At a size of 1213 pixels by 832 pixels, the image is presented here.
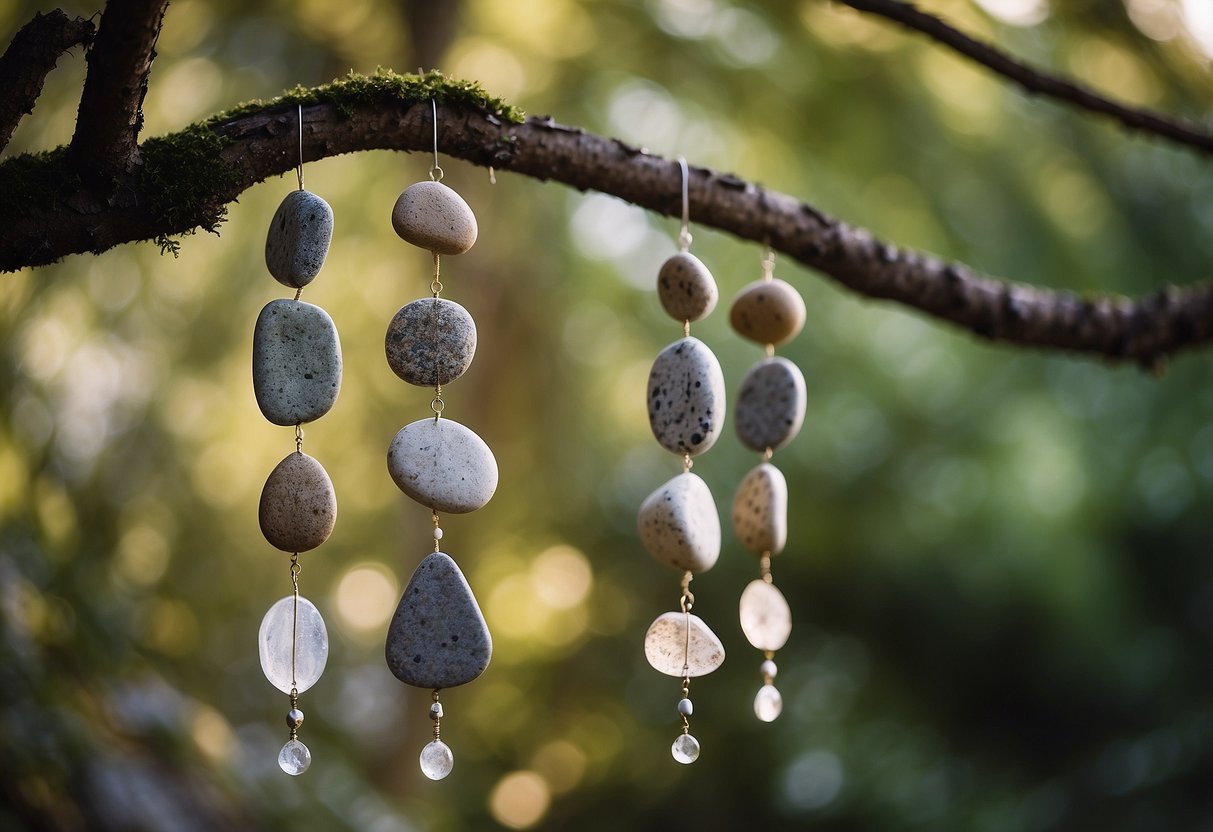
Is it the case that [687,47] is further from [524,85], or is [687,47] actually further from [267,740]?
[267,740]

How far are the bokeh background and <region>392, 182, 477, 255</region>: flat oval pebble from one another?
1.25m

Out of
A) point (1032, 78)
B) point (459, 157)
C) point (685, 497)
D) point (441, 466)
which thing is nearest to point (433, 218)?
point (459, 157)

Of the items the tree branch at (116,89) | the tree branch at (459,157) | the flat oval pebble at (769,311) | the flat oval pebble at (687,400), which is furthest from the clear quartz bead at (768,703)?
the tree branch at (116,89)

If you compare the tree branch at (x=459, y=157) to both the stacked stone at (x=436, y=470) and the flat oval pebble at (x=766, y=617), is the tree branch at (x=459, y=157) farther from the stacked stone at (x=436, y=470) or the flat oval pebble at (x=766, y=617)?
the flat oval pebble at (x=766, y=617)

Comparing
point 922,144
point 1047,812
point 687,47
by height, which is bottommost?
point 1047,812

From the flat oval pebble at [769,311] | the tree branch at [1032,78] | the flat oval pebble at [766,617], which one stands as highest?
the tree branch at [1032,78]

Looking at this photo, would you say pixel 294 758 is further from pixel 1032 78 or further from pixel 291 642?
pixel 1032 78

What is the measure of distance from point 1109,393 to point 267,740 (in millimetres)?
2404

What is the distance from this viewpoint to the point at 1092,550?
8.13 feet

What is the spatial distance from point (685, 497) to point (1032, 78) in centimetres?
61

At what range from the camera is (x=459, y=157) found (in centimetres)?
90

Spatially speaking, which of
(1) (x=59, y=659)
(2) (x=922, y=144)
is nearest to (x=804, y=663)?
(2) (x=922, y=144)

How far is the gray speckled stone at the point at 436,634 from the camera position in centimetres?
83

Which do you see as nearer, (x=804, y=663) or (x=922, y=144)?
(x=922, y=144)
